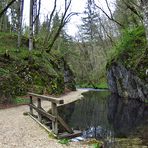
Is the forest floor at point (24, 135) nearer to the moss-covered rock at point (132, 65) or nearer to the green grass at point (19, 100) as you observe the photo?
the green grass at point (19, 100)

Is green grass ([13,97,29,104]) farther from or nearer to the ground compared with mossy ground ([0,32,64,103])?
nearer to the ground

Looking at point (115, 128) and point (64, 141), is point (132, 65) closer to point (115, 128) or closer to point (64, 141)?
point (115, 128)

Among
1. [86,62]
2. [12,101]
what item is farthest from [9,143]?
[86,62]

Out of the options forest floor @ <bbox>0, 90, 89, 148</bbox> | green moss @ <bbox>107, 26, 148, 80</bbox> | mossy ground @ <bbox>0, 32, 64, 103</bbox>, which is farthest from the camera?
green moss @ <bbox>107, 26, 148, 80</bbox>

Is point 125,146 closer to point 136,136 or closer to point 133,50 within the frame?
point 136,136

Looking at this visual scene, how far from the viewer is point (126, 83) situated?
2869 centimetres

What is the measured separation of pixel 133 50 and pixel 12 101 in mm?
14292

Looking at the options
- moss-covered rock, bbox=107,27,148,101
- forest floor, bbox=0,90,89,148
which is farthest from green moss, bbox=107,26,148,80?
forest floor, bbox=0,90,89,148

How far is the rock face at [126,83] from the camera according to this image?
24303 mm

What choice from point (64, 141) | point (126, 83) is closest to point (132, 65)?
point (126, 83)

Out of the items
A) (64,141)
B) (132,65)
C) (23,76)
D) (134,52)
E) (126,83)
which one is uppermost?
(134,52)

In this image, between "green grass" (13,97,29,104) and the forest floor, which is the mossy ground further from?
the forest floor

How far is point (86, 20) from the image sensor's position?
196ft

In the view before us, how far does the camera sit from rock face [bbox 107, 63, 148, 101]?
79.7ft
